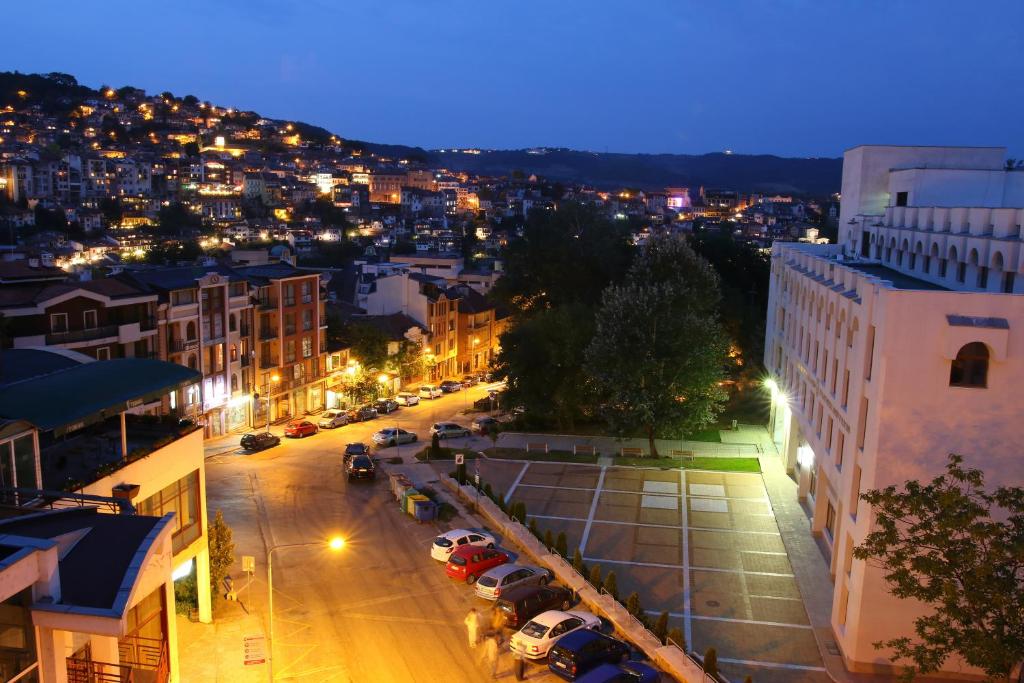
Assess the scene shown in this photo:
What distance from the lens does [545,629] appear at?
67.6ft

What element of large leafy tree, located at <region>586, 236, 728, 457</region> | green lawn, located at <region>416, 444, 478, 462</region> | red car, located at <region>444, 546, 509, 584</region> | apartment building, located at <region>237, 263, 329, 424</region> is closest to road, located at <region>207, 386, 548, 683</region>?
red car, located at <region>444, 546, 509, 584</region>

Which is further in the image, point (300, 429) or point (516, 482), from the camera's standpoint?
point (300, 429)

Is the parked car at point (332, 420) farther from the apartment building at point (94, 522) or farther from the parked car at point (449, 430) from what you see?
the apartment building at point (94, 522)

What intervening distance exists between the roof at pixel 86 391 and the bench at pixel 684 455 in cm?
2563

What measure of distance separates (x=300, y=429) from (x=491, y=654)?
91.4 feet

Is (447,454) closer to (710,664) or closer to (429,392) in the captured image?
(429,392)

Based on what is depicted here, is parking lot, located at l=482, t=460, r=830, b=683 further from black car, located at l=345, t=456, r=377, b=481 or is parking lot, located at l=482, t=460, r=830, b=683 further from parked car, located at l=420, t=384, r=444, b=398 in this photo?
parked car, located at l=420, t=384, r=444, b=398

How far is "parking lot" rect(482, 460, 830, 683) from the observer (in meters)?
22.4

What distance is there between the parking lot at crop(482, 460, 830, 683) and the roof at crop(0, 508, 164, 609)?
15117mm

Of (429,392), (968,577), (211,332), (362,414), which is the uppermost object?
Result: (968,577)

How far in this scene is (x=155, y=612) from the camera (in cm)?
1427

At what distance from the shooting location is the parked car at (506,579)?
23.7 metres

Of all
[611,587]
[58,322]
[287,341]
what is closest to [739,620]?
[611,587]

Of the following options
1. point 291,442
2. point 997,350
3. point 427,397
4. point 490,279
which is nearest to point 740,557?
point 997,350
